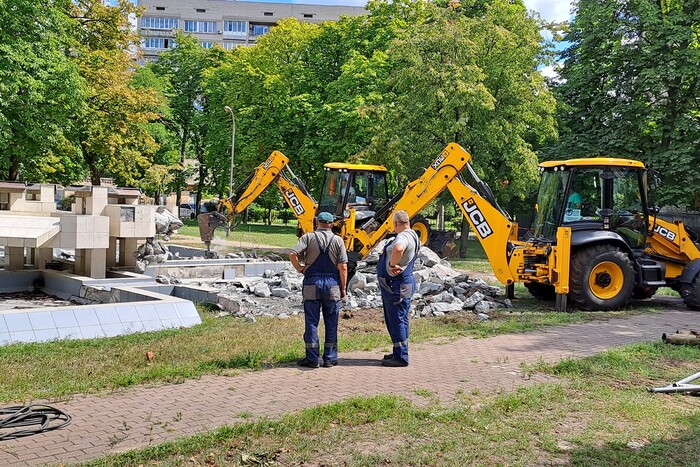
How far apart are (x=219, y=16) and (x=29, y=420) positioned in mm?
91124

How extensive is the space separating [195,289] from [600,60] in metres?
19.9

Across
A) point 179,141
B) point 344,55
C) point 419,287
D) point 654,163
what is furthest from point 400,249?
point 179,141

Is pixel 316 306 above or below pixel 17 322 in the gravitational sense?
above

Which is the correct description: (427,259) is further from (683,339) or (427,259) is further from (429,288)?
(683,339)

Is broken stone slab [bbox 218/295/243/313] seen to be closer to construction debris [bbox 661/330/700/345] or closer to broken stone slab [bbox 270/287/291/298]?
broken stone slab [bbox 270/287/291/298]

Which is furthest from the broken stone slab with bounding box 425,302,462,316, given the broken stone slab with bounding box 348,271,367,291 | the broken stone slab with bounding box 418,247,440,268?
the broken stone slab with bounding box 418,247,440,268

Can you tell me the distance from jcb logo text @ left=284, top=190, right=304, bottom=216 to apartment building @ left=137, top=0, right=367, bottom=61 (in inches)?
2905

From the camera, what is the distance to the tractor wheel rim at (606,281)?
1216 cm

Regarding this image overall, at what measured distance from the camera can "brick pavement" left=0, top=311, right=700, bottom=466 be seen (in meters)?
4.97

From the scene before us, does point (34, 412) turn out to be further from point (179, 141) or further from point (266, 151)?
point (179, 141)

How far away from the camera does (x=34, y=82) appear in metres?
21.8

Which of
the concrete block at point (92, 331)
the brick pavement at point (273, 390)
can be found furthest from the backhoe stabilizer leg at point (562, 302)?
the concrete block at point (92, 331)

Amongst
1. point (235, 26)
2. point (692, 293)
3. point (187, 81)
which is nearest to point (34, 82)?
point (692, 293)

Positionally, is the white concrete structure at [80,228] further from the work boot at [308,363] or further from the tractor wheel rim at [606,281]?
the tractor wheel rim at [606,281]
